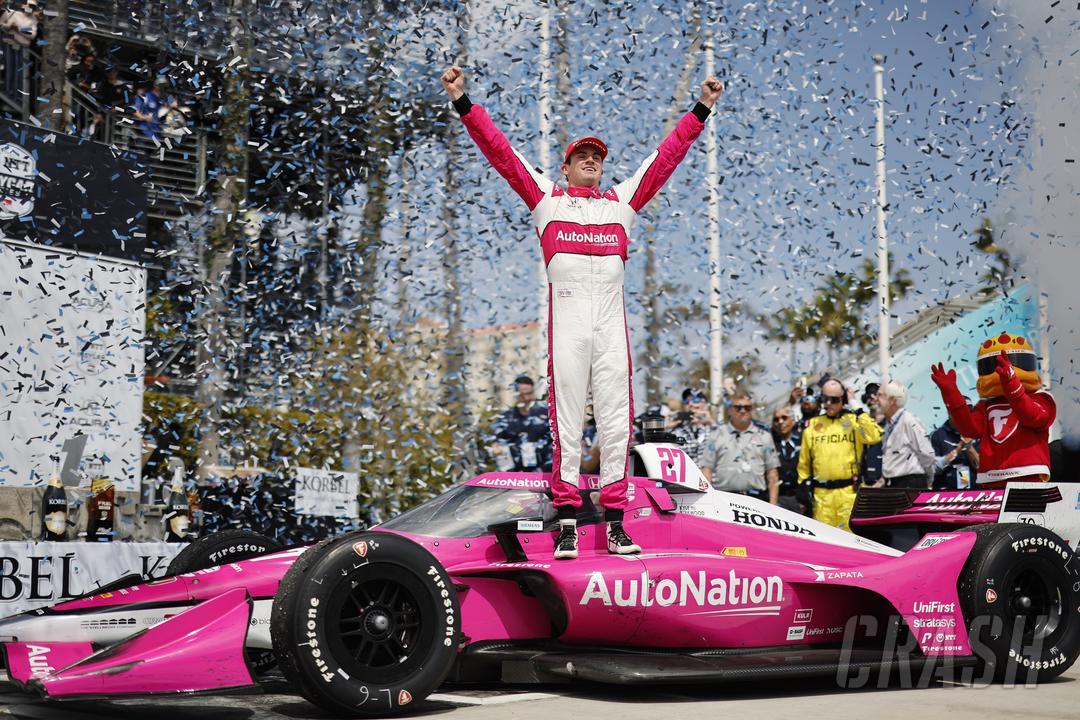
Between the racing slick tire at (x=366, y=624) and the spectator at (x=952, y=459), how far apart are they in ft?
23.1

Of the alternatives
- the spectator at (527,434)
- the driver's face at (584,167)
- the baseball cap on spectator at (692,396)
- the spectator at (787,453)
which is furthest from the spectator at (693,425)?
the driver's face at (584,167)

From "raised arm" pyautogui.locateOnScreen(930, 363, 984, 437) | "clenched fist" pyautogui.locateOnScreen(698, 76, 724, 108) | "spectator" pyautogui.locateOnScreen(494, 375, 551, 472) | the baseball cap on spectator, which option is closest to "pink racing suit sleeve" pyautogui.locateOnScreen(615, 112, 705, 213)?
"clenched fist" pyautogui.locateOnScreen(698, 76, 724, 108)

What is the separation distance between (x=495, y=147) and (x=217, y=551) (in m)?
2.45

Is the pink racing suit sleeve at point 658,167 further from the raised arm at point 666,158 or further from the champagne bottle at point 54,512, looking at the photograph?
the champagne bottle at point 54,512

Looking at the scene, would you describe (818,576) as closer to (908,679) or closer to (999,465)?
(908,679)

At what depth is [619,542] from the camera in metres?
5.50

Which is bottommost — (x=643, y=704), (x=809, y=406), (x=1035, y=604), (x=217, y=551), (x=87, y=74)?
(x=643, y=704)

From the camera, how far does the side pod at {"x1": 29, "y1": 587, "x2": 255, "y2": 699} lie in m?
4.14

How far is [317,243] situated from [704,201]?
13.8 feet

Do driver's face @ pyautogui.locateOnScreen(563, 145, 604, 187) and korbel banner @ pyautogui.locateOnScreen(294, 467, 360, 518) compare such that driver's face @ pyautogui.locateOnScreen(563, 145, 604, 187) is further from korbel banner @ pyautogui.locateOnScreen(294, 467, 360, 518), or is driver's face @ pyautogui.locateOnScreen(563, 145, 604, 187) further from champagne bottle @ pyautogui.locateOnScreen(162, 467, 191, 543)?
korbel banner @ pyautogui.locateOnScreen(294, 467, 360, 518)

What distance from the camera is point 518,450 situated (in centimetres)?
1115

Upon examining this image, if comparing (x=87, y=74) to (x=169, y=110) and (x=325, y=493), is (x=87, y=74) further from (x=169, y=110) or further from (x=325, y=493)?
(x=325, y=493)

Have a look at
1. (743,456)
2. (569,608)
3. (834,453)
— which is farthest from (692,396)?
(569,608)

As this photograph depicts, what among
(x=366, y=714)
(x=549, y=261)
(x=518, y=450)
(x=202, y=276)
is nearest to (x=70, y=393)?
(x=202, y=276)
